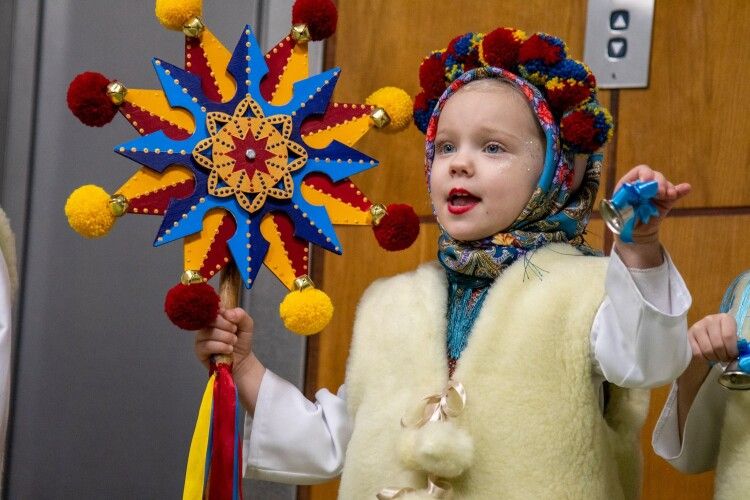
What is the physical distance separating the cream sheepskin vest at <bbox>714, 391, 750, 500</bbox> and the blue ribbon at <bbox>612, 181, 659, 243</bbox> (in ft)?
1.32

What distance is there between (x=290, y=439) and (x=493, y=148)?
0.58 metres

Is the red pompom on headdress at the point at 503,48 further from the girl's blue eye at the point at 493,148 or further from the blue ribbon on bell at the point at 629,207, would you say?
the blue ribbon on bell at the point at 629,207

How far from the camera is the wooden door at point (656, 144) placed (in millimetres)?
2309

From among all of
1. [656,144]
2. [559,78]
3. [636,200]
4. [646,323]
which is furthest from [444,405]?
[656,144]

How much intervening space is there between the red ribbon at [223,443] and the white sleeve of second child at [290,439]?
0.45ft

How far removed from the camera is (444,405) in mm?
1677

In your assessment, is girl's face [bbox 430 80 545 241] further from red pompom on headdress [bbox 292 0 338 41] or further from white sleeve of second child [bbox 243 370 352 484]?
white sleeve of second child [bbox 243 370 352 484]

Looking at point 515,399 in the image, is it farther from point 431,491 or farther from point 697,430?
point 697,430

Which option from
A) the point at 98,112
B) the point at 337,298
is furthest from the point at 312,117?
the point at 337,298

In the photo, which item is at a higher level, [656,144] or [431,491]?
[656,144]

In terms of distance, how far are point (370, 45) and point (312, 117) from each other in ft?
2.51

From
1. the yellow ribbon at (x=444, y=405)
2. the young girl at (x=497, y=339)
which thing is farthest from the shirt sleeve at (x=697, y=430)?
the yellow ribbon at (x=444, y=405)

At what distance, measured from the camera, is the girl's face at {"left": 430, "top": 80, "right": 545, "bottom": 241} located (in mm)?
1779

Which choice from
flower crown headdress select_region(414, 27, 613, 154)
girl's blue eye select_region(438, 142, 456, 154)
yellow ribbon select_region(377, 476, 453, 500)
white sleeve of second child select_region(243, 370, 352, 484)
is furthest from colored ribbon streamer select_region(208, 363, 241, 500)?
flower crown headdress select_region(414, 27, 613, 154)
